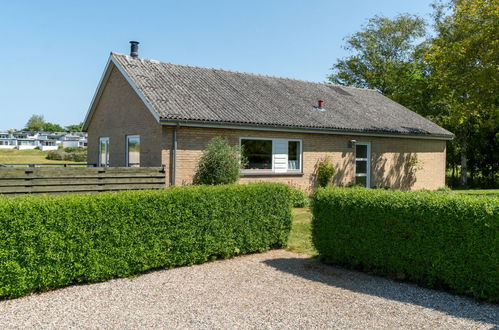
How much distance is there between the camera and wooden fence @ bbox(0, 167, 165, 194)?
35.2 feet

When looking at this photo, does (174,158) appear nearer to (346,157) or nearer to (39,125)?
(346,157)

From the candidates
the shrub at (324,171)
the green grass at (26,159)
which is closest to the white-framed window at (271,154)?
the shrub at (324,171)

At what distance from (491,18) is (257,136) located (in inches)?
480

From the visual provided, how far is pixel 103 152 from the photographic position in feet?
61.5

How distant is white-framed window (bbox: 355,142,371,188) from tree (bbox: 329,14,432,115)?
20.7 m

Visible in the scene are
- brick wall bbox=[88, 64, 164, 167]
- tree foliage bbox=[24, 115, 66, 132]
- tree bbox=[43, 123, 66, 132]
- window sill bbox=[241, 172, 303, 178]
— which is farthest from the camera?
tree bbox=[43, 123, 66, 132]

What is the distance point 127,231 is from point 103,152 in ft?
42.7

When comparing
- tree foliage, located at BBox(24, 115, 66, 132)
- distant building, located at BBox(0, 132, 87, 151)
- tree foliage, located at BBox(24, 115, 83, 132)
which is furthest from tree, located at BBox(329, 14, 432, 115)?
tree foliage, located at BBox(24, 115, 66, 132)

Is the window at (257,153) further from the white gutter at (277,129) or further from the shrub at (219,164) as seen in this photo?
the shrub at (219,164)

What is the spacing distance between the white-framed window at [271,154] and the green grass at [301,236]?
9.65 ft

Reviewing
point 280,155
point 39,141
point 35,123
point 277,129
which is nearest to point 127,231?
point 277,129

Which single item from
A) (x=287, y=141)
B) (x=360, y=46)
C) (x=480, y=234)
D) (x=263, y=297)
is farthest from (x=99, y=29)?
(x=360, y=46)

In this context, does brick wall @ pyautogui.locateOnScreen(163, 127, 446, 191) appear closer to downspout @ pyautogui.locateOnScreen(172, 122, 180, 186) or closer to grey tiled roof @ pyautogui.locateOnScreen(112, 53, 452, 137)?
downspout @ pyautogui.locateOnScreen(172, 122, 180, 186)

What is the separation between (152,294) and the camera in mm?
5922
